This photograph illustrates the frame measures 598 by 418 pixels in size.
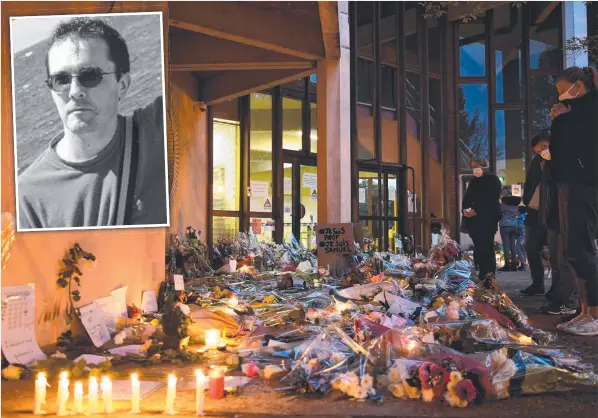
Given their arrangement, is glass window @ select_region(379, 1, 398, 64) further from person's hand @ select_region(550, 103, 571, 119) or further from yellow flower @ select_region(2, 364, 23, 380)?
yellow flower @ select_region(2, 364, 23, 380)

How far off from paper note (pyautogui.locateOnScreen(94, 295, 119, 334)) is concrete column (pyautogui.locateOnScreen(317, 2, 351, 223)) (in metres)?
4.18

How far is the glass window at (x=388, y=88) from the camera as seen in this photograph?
14539 mm

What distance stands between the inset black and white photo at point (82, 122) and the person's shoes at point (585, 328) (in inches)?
132

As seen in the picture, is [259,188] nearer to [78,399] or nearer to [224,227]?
[224,227]

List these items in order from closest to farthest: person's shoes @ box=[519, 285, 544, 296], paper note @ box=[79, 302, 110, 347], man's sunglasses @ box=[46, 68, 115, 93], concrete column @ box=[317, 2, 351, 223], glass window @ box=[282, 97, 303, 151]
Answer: man's sunglasses @ box=[46, 68, 115, 93]
paper note @ box=[79, 302, 110, 347]
person's shoes @ box=[519, 285, 544, 296]
concrete column @ box=[317, 2, 351, 223]
glass window @ box=[282, 97, 303, 151]

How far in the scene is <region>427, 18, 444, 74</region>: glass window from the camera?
16078 millimetres

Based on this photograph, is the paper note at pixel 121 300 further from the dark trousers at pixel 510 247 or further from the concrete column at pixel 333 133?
the dark trousers at pixel 510 247

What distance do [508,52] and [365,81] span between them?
521 centimetres

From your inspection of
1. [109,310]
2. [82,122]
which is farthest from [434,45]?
[82,122]

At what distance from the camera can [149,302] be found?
5273 millimetres

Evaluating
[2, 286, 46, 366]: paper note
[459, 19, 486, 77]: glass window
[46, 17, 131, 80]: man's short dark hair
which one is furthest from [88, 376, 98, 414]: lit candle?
[459, 19, 486, 77]: glass window

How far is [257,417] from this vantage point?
2736 mm

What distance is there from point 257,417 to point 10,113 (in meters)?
2.36

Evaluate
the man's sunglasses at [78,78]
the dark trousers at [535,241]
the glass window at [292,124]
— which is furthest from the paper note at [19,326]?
the glass window at [292,124]
